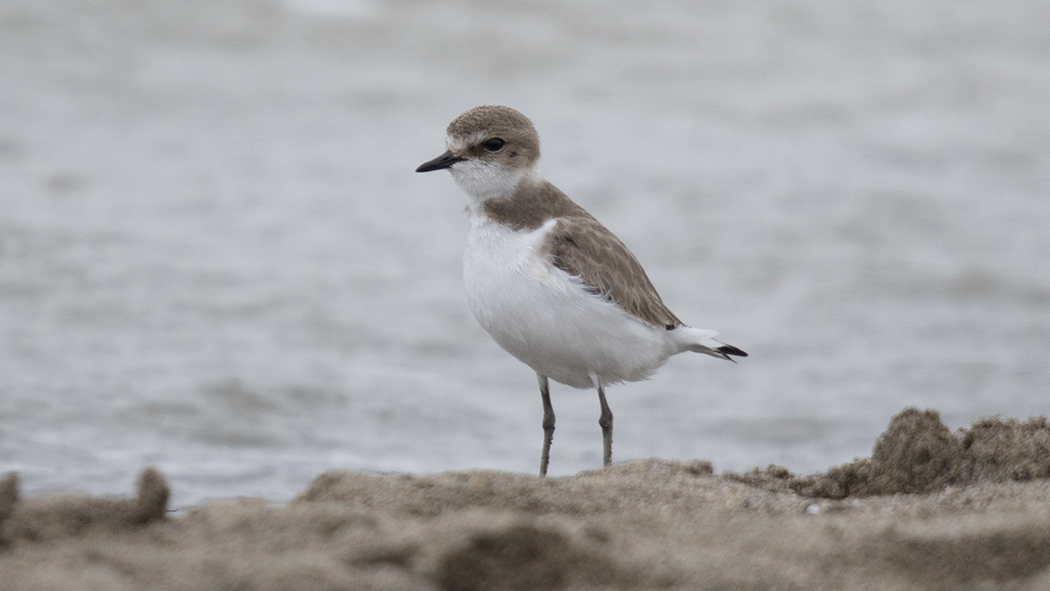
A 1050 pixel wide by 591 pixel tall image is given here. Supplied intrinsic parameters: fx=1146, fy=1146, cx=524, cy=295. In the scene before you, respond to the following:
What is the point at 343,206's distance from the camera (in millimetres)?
10383

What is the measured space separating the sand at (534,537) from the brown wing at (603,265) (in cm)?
110

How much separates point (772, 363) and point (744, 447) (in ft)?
4.40

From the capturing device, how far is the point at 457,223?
10398mm

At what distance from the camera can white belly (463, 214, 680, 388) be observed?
492 cm

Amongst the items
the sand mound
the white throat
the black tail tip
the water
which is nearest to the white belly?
the white throat

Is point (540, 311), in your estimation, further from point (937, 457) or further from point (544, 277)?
point (937, 457)

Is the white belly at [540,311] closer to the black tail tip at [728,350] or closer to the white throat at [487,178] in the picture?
the white throat at [487,178]

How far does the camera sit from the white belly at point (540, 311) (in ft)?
16.1

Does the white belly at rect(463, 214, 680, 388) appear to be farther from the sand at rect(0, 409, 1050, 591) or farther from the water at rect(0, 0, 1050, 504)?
the water at rect(0, 0, 1050, 504)

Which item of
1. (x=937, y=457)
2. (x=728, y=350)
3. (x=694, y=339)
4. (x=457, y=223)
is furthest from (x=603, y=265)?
(x=457, y=223)

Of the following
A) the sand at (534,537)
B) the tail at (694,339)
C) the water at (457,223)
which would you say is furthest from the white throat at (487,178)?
the water at (457,223)


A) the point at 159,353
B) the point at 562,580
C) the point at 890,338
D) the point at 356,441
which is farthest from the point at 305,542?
the point at 890,338

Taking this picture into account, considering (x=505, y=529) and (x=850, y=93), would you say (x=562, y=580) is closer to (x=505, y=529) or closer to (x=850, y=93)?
(x=505, y=529)

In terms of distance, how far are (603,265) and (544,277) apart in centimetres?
34
